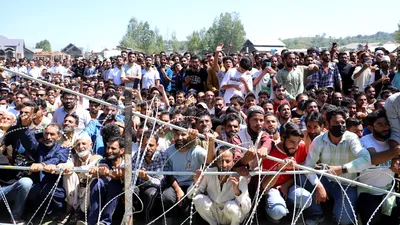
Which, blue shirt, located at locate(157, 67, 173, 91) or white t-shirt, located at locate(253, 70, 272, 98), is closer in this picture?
white t-shirt, located at locate(253, 70, 272, 98)

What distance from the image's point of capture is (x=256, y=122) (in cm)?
588

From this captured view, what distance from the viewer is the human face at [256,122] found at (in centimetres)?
588

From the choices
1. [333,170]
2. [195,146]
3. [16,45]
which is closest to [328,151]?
[333,170]

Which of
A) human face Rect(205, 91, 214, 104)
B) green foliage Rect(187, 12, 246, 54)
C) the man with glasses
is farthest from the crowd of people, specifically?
green foliage Rect(187, 12, 246, 54)

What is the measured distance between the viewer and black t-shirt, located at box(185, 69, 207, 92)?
35.5ft

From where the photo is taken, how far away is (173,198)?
5.62 m

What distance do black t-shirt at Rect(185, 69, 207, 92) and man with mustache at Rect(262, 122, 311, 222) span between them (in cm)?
553

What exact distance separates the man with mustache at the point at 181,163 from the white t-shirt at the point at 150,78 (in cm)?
647

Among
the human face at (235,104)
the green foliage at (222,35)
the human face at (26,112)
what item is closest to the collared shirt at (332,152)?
the human face at (235,104)

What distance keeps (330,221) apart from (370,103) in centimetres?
373

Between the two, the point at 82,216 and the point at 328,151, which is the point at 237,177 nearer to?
the point at 328,151

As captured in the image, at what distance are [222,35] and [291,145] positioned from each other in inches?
3895

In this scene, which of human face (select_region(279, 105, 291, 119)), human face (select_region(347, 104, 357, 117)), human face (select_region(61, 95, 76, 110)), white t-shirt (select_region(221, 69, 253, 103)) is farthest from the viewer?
white t-shirt (select_region(221, 69, 253, 103))

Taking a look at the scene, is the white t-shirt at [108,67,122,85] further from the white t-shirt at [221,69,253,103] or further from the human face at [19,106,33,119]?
the human face at [19,106,33,119]
